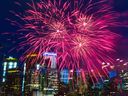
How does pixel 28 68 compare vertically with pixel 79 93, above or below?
above

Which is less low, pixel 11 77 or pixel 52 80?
pixel 11 77

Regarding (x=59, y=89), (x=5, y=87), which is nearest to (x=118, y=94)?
(x=59, y=89)

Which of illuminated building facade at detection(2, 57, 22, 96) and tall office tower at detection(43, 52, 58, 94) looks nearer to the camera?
tall office tower at detection(43, 52, 58, 94)

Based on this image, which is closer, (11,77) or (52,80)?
(52,80)

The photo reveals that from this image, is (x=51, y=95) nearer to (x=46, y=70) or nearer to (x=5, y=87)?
(x=46, y=70)

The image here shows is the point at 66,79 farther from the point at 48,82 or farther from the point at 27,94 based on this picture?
the point at 27,94

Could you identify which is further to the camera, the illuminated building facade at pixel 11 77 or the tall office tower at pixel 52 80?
the illuminated building facade at pixel 11 77

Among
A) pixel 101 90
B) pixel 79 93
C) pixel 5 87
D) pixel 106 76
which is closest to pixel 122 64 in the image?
pixel 106 76

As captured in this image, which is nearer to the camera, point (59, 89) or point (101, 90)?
point (101, 90)

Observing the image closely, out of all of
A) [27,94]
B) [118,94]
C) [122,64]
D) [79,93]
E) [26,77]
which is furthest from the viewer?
[26,77]

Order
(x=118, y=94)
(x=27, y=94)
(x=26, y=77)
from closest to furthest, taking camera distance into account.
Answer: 1. (x=118, y=94)
2. (x=27, y=94)
3. (x=26, y=77)
